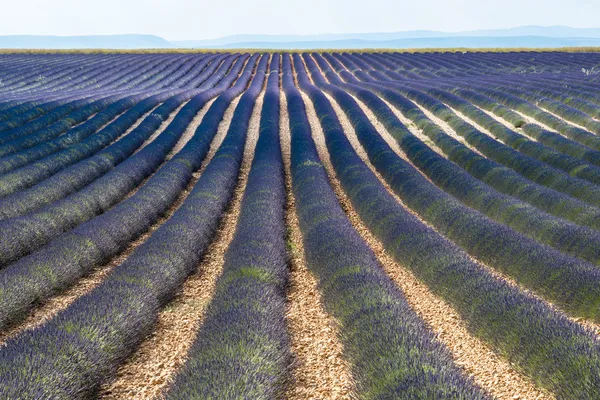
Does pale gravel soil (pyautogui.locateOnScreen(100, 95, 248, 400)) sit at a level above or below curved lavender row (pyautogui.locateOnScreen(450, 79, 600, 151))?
above

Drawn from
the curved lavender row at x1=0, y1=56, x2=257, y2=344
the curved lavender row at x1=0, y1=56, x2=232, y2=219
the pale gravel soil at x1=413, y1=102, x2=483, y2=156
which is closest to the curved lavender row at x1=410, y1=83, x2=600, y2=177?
the pale gravel soil at x1=413, y1=102, x2=483, y2=156

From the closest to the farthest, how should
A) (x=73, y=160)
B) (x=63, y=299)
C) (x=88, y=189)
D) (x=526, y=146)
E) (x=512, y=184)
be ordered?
(x=63, y=299), (x=88, y=189), (x=512, y=184), (x=73, y=160), (x=526, y=146)

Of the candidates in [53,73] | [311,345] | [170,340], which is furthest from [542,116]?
[53,73]

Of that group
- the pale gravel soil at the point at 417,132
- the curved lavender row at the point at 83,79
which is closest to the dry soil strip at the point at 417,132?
the pale gravel soil at the point at 417,132

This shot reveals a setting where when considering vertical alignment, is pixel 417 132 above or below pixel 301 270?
below

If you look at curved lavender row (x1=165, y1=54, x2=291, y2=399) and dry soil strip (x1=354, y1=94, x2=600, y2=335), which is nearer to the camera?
curved lavender row (x1=165, y1=54, x2=291, y2=399)

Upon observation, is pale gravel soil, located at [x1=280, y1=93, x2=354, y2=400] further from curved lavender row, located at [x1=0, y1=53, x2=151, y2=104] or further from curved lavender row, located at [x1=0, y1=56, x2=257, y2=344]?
curved lavender row, located at [x1=0, y1=53, x2=151, y2=104]

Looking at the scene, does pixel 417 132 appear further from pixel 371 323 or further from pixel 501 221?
pixel 371 323
